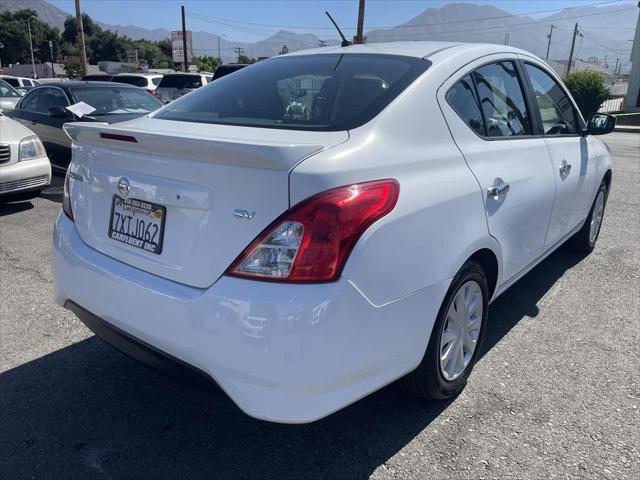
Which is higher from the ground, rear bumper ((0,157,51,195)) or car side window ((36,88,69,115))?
car side window ((36,88,69,115))

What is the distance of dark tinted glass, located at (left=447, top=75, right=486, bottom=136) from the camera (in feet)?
8.43

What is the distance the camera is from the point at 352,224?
6.11ft

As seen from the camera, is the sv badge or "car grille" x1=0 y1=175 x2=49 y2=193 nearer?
the sv badge

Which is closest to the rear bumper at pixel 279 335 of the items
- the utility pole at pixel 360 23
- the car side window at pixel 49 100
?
the car side window at pixel 49 100

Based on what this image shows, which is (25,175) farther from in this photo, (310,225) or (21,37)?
(21,37)

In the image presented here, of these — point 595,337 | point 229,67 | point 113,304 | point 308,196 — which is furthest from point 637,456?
point 229,67

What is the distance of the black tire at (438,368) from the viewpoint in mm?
2357

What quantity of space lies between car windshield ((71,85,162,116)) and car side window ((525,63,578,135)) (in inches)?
249

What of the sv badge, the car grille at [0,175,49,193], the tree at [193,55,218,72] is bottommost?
the car grille at [0,175,49,193]

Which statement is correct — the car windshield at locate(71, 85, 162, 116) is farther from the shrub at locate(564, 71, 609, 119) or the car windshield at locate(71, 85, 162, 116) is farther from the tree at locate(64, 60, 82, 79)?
the tree at locate(64, 60, 82, 79)

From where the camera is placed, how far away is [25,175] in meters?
6.30

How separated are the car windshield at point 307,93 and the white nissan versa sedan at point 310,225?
0.04ft

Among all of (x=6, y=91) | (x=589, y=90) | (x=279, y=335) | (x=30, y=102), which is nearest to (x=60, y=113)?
(x=30, y=102)

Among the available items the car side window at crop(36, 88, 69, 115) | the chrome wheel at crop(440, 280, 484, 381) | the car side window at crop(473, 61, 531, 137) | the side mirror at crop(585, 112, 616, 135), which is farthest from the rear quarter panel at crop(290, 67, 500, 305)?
the car side window at crop(36, 88, 69, 115)
